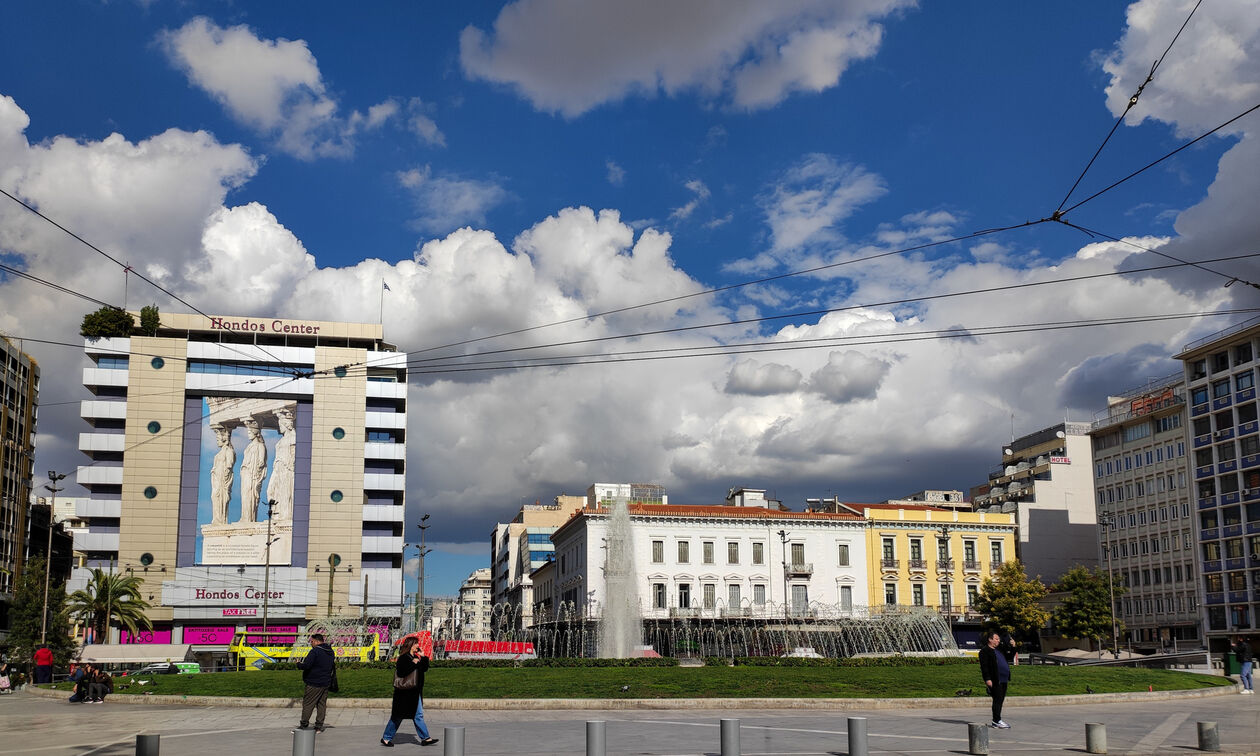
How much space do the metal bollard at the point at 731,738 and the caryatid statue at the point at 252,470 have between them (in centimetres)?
8147

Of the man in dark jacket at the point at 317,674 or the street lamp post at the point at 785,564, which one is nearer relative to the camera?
the man in dark jacket at the point at 317,674

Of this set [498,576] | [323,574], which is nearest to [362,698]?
[323,574]

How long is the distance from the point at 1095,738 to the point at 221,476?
8306 centimetres

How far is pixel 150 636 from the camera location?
8375 centimetres

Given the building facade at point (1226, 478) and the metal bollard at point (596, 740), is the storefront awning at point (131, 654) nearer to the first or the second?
the metal bollard at point (596, 740)

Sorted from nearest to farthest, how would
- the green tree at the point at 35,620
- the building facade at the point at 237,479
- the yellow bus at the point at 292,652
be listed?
1. the yellow bus at the point at 292,652
2. the green tree at the point at 35,620
3. the building facade at the point at 237,479

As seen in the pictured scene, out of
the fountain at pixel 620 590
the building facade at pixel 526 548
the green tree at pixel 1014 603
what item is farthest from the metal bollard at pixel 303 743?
the building facade at pixel 526 548

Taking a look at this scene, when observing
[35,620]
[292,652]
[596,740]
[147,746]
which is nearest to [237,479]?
[35,620]

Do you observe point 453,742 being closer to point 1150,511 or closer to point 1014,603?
point 1014,603

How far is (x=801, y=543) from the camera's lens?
78438 mm

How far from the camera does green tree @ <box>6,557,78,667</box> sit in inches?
2501

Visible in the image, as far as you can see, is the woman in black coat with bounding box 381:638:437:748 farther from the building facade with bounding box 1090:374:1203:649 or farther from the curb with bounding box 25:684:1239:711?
the building facade with bounding box 1090:374:1203:649

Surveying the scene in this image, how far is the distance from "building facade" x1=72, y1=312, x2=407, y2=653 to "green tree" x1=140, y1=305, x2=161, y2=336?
676mm

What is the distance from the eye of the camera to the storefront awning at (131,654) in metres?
43.9
